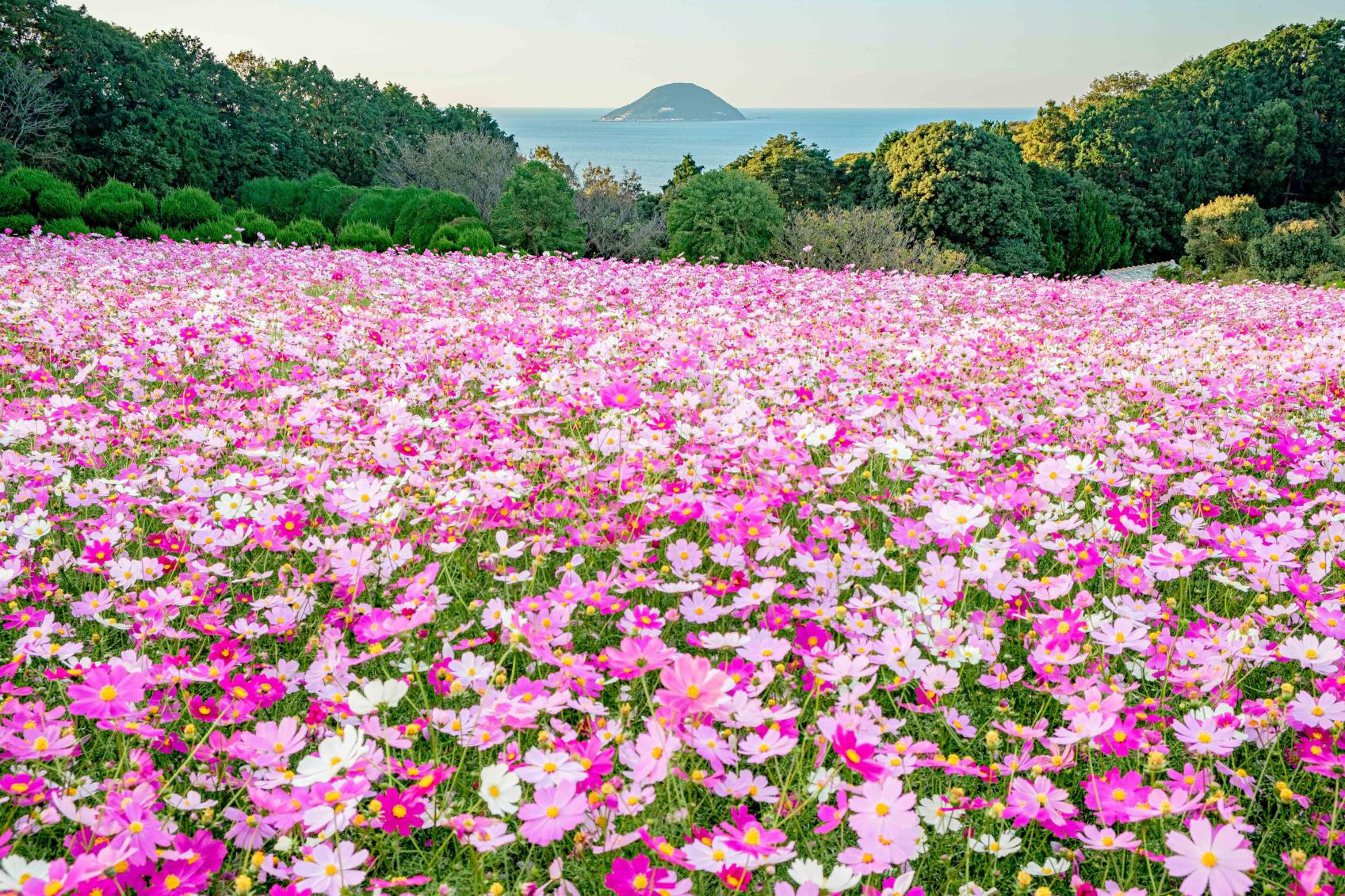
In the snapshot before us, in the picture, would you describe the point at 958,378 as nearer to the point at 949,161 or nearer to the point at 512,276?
the point at 512,276

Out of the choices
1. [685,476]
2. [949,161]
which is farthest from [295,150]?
[685,476]

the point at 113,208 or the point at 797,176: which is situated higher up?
the point at 797,176

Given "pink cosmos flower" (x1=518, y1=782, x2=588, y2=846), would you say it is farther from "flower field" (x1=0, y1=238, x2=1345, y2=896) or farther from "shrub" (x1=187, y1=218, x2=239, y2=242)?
"shrub" (x1=187, y1=218, x2=239, y2=242)

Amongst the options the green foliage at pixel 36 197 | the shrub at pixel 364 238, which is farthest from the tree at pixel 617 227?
the green foliage at pixel 36 197

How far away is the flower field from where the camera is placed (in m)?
1.21

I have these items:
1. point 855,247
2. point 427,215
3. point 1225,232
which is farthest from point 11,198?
point 1225,232

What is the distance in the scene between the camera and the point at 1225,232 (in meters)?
→ 26.9

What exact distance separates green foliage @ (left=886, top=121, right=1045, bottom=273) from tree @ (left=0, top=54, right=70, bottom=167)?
23.2 m

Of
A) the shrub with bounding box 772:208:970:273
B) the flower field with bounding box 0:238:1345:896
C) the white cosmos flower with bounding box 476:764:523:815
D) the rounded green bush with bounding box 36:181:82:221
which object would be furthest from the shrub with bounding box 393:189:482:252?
the white cosmos flower with bounding box 476:764:523:815

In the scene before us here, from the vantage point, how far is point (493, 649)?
186 cm

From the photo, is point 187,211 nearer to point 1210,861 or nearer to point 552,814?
point 552,814

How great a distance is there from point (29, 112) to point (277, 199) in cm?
1037

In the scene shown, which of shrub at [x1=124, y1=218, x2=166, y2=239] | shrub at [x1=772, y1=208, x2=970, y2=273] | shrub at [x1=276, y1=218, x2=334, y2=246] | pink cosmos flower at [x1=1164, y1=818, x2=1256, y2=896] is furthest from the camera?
shrub at [x1=772, y1=208, x2=970, y2=273]

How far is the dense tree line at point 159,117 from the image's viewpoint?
2281 cm
